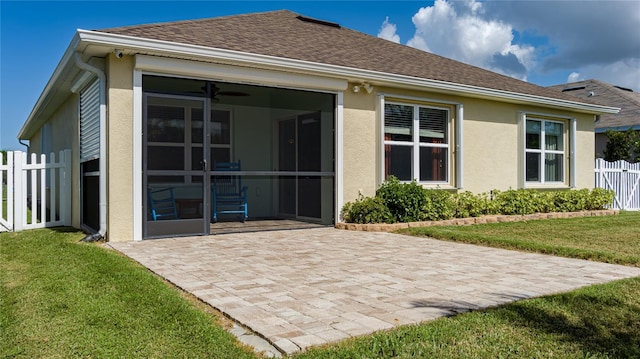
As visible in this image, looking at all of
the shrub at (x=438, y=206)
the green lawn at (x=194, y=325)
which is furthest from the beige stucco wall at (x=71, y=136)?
the shrub at (x=438, y=206)

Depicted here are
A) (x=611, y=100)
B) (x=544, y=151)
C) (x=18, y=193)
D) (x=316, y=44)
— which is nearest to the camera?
(x=18, y=193)

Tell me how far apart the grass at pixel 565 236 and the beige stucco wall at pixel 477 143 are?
1492 millimetres

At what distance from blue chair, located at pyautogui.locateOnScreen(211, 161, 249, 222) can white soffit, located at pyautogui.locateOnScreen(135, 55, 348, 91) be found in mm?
2580

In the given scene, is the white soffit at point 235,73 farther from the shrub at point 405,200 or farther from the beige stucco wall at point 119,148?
the shrub at point 405,200

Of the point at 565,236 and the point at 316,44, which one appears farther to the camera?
the point at 316,44

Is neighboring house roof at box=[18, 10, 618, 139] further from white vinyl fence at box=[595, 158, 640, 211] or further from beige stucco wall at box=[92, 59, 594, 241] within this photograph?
white vinyl fence at box=[595, 158, 640, 211]

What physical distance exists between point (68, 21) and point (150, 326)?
1198cm

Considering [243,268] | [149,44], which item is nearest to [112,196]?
[149,44]

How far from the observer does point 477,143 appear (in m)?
10.9

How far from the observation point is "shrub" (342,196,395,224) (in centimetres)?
883

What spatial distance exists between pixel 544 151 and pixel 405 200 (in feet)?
17.5

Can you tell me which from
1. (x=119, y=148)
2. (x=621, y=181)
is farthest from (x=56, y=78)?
(x=621, y=181)

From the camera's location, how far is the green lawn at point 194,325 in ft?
8.57

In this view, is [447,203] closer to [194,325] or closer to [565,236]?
[565,236]
